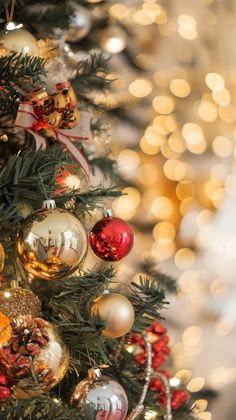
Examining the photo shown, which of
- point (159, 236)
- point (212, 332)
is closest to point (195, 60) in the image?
point (159, 236)

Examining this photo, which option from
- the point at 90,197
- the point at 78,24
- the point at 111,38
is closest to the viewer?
the point at 90,197

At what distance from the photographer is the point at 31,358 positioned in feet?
1.85

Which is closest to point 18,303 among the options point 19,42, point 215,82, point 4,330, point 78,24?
point 4,330

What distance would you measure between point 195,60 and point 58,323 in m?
1.07

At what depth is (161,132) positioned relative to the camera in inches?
59.7

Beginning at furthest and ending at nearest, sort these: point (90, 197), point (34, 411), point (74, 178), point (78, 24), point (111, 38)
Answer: point (111, 38)
point (78, 24)
point (74, 178)
point (90, 197)
point (34, 411)

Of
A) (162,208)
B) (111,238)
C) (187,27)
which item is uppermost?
(111,238)

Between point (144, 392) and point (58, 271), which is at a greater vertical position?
point (58, 271)

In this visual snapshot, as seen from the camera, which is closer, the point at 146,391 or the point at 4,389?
the point at 4,389

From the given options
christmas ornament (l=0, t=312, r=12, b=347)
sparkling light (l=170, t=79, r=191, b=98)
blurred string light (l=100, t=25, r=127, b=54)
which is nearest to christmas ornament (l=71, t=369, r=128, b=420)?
christmas ornament (l=0, t=312, r=12, b=347)

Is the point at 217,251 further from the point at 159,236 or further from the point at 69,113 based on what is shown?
the point at 69,113

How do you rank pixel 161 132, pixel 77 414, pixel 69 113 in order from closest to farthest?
pixel 77 414 → pixel 69 113 → pixel 161 132

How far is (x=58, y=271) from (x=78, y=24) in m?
0.50

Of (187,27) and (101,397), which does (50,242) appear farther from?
(187,27)
